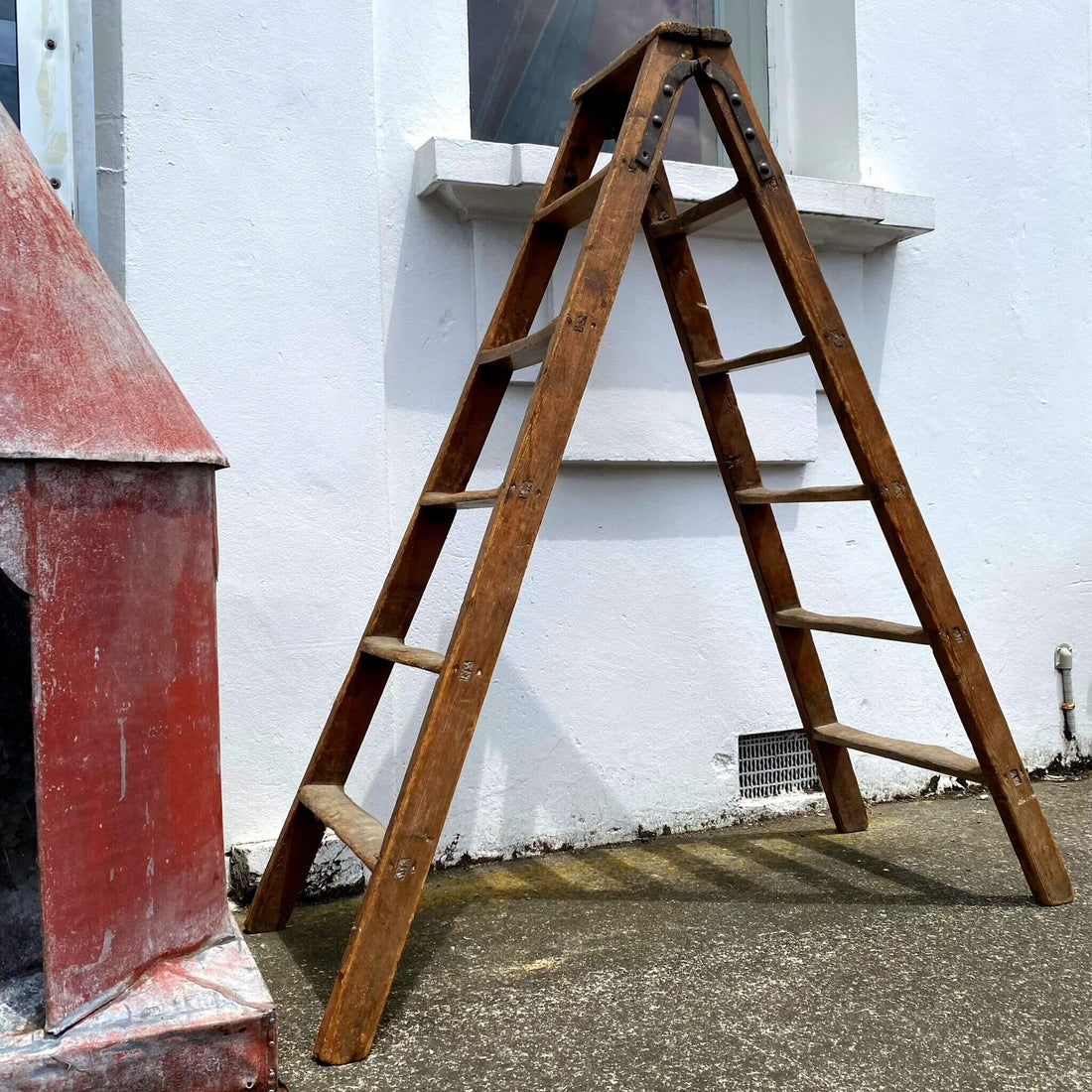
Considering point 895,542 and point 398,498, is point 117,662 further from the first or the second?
point 895,542

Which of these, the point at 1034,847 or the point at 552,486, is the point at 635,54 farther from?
the point at 1034,847

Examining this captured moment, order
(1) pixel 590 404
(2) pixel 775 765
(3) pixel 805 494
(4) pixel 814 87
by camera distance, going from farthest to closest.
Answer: (4) pixel 814 87 → (2) pixel 775 765 → (1) pixel 590 404 → (3) pixel 805 494

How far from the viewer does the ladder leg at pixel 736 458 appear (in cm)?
238

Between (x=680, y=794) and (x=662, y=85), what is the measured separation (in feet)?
5.50

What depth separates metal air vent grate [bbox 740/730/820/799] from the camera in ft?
9.27

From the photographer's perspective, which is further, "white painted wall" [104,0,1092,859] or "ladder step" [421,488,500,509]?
"white painted wall" [104,0,1092,859]

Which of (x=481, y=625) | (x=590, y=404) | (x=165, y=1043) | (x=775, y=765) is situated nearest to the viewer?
(x=165, y=1043)

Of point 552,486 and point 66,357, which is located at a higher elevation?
point 66,357

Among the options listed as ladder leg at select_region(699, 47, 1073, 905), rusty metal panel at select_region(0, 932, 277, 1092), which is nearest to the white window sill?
ladder leg at select_region(699, 47, 1073, 905)

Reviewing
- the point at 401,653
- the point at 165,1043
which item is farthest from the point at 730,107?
the point at 165,1043

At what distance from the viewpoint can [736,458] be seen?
96.5 inches

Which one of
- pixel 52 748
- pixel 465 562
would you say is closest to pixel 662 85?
pixel 465 562

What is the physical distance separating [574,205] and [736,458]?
73 centimetres

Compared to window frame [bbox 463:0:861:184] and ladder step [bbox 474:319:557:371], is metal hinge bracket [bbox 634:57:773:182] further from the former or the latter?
window frame [bbox 463:0:861:184]
